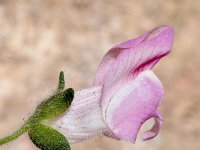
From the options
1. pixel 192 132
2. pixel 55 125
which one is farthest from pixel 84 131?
pixel 192 132

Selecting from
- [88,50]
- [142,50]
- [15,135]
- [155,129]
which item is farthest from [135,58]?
[88,50]

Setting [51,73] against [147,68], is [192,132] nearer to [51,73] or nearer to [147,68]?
[51,73]

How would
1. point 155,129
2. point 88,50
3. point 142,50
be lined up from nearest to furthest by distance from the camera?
point 142,50, point 155,129, point 88,50

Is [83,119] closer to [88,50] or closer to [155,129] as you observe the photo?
[155,129]

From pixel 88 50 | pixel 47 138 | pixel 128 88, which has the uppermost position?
pixel 128 88

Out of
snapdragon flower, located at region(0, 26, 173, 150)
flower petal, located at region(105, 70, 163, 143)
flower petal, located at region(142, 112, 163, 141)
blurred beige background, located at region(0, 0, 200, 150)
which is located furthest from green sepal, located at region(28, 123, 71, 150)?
blurred beige background, located at region(0, 0, 200, 150)

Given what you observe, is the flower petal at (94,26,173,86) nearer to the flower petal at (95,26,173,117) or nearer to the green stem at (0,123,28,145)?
the flower petal at (95,26,173,117)

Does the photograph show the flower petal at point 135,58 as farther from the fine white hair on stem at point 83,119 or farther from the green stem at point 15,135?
the green stem at point 15,135
